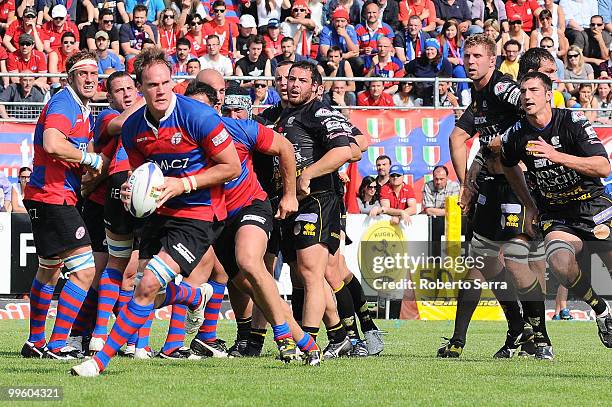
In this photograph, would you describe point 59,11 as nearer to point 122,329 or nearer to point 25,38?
point 25,38

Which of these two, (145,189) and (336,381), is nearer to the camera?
(145,189)

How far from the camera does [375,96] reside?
20.0m

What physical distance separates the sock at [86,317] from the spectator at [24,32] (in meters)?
10.1

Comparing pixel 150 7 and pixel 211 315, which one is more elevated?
pixel 150 7

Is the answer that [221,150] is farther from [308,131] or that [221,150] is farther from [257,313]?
[257,313]

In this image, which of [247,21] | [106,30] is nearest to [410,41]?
[247,21]

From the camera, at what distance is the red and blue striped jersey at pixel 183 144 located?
819cm

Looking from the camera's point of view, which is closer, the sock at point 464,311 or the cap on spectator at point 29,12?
the sock at point 464,311

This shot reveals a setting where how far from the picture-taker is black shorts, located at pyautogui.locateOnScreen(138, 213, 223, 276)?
319 inches

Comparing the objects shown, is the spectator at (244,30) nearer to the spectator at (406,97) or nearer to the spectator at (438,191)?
the spectator at (406,97)

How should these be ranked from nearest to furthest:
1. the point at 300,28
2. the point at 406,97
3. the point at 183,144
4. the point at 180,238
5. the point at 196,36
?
the point at 180,238, the point at 183,144, the point at 406,97, the point at 196,36, the point at 300,28

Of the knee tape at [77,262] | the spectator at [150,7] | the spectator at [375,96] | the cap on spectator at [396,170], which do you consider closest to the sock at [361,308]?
the knee tape at [77,262]

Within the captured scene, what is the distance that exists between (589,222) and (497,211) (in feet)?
3.38

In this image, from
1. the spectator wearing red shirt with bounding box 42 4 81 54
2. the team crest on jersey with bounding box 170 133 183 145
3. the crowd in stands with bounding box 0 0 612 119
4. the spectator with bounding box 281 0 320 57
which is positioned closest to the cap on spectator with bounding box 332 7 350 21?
the crowd in stands with bounding box 0 0 612 119
